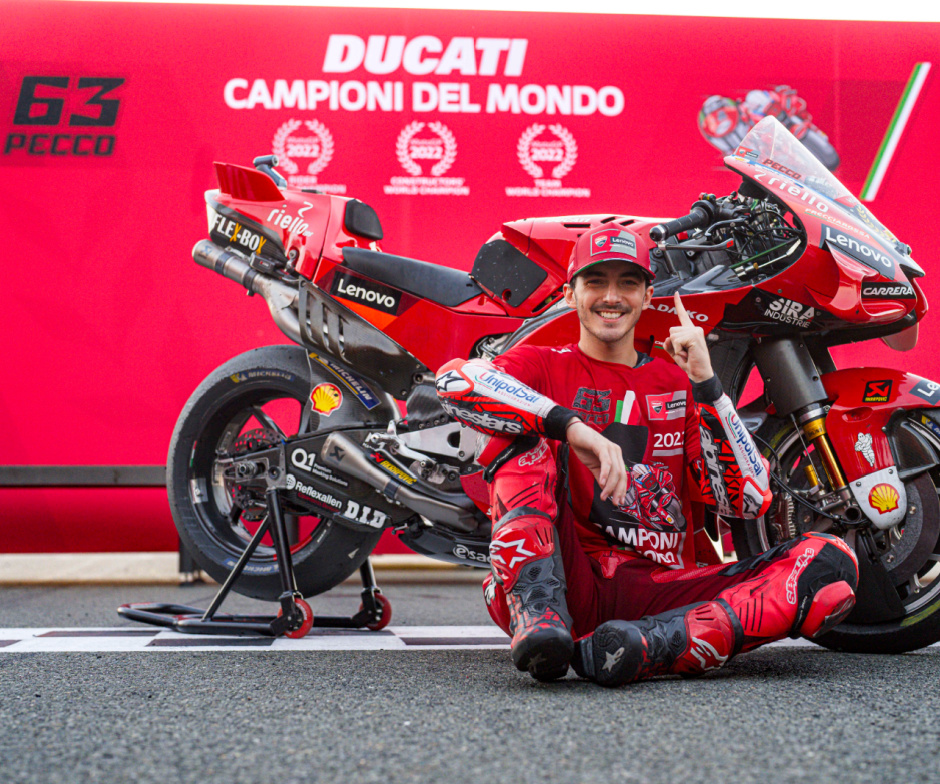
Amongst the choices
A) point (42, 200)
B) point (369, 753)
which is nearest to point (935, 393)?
point (369, 753)

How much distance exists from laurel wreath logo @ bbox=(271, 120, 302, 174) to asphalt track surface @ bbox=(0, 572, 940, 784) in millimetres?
2400

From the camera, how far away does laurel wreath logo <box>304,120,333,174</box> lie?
3984 mm

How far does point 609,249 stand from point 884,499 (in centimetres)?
100

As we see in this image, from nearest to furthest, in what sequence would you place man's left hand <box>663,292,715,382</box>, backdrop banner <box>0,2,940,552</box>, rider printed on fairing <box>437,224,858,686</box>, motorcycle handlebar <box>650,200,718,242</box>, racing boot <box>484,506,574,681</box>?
racing boot <box>484,506,574,681</box>, rider printed on fairing <box>437,224,858,686</box>, man's left hand <box>663,292,715,382</box>, motorcycle handlebar <box>650,200,718,242</box>, backdrop banner <box>0,2,940,552</box>

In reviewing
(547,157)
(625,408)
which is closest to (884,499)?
(625,408)

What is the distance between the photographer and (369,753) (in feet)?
4.34

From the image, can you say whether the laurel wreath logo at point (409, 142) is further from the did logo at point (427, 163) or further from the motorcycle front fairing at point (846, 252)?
the motorcycle front fairing at point (846, 252)

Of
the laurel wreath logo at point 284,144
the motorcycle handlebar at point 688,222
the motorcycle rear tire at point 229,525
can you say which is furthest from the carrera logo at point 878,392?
the laurel wreath logo at point 284,144

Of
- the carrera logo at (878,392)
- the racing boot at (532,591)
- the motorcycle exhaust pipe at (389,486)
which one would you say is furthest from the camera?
the motorcycle exhaust pipe at (389,486)

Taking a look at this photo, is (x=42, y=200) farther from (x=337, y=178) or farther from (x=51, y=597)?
(x=51, y=597)

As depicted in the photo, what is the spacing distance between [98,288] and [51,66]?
104cm

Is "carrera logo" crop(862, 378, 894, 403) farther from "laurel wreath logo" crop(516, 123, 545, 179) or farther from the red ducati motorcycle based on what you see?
"laurel wreath logo" crop(516, 123, 545, 179)

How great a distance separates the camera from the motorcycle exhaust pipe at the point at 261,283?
9.32ft

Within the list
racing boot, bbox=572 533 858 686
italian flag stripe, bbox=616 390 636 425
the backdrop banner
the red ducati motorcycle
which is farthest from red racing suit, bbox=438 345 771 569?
the backdrop banner
